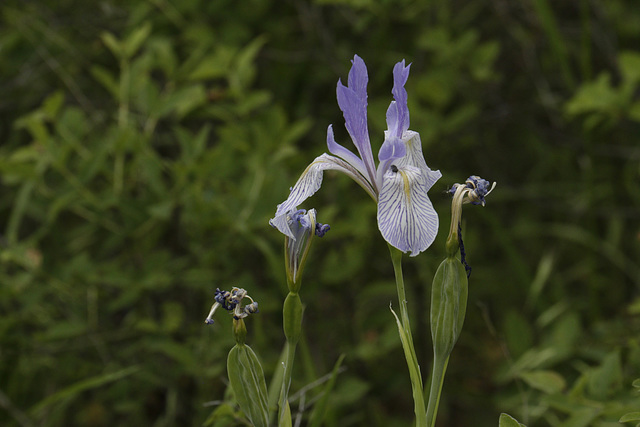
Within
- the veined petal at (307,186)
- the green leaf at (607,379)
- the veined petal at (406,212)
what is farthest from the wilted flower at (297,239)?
the green leaf at (607,379)

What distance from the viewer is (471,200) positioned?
0.90 meters

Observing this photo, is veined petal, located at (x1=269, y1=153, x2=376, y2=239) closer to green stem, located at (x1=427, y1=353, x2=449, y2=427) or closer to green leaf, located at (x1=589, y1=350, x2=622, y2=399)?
green stem, located at (x1=427, y1=353, x2=449, y2=427)

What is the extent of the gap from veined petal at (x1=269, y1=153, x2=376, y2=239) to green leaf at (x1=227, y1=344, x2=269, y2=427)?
18 cm

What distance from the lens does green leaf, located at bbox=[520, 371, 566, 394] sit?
1.22 meters

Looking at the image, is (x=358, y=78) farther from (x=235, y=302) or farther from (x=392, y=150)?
(x=235, y=302)

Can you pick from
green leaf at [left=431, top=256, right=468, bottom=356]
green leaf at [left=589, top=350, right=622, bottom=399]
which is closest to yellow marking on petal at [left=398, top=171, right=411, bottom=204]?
green leaf at [left=431, top=256, right=468, bottom=356]

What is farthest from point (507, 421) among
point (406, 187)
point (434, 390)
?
point (406, 187)

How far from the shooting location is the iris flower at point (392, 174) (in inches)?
32.0

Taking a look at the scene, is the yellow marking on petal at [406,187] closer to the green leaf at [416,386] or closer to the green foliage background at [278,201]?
the green leaf at [416,386]

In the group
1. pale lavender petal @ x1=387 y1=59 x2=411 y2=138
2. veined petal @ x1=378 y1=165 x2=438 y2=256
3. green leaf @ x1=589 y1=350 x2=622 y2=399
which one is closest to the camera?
veined petal @ x1=378 y1=165 x2=438 y2=256

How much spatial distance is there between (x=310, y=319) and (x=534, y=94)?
55.1 inches

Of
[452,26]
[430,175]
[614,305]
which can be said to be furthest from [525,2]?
[430,175]

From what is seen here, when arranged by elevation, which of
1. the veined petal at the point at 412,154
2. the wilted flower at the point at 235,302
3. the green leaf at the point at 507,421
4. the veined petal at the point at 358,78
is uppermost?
the veined petal at the point at 358,78

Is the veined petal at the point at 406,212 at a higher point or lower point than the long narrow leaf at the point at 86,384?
higher
